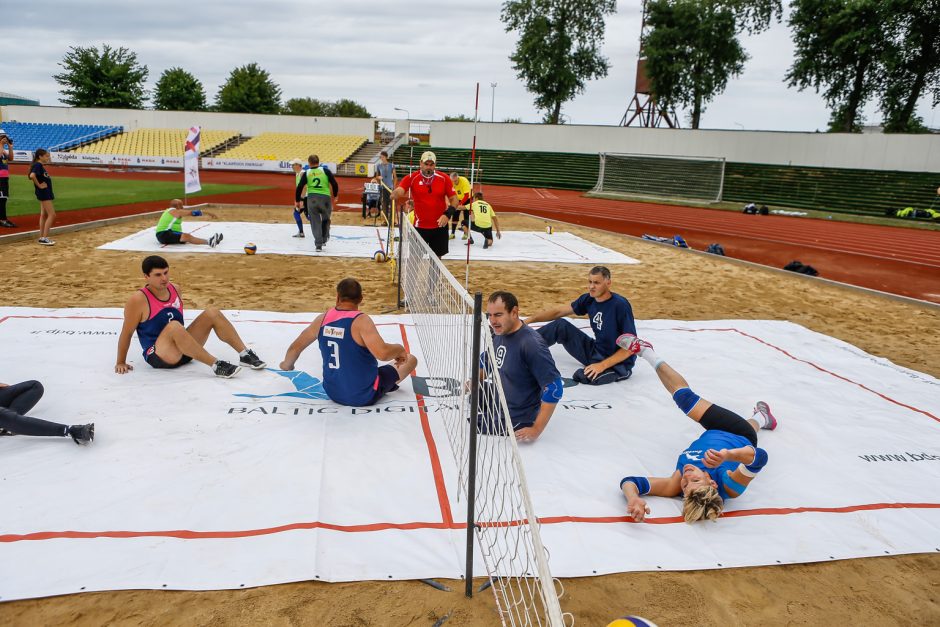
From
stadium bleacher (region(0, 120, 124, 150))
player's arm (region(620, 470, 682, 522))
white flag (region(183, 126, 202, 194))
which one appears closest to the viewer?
player's arm (region(620, 470, 682, 522))

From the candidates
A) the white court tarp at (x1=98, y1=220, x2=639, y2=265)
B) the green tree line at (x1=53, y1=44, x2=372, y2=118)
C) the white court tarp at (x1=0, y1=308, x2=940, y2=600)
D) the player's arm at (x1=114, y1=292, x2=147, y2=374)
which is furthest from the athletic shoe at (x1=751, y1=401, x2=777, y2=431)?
the green tree line at (x1=53, y1=44, x2=372, y2=118)

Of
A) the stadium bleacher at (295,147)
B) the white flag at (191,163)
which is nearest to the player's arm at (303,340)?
the white flag at (191,163)

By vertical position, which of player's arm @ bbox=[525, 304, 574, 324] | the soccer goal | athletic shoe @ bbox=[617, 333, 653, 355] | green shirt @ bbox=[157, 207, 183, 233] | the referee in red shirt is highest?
the soccer goal

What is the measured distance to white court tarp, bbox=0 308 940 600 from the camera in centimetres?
339

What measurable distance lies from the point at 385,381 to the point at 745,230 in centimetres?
2115

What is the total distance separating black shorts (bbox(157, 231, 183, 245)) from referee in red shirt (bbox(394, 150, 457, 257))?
6.21 meters

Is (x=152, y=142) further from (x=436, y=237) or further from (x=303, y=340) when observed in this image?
(x=303, y=340)

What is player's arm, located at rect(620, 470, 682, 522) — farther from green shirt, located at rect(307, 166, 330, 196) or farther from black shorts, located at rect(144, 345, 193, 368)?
green shirt, located at rect(307, 166, 330, 196)

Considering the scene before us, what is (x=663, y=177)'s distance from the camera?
33.1 meters

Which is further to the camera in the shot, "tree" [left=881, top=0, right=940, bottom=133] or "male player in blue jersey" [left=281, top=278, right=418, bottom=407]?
"tree" [left=881, top=0, right=940, bottom=133]

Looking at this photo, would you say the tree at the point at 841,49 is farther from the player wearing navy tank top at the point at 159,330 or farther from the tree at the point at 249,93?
the tree at the point at 249,93

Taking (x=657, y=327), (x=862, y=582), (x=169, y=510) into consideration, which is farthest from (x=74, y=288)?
(x=862, y=582)

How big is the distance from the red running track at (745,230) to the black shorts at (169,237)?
408cm

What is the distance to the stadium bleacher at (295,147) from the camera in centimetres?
4238
